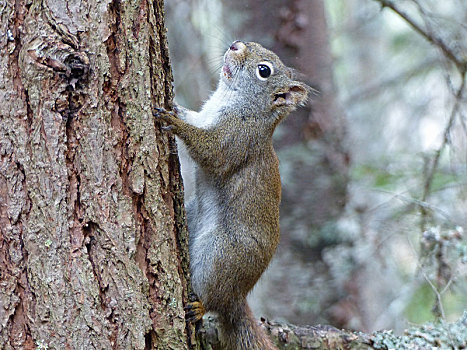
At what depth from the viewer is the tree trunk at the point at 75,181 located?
75.2 inches

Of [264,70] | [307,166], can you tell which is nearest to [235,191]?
[264,70]

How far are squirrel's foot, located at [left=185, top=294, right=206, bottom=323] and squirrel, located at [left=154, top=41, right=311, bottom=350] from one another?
2 centimetres

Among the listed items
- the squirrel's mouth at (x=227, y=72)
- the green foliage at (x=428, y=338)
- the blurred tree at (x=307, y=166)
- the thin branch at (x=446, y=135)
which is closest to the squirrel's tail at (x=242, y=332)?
the green foliage at (x=428, y=338)

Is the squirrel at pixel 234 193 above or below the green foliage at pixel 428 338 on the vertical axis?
above

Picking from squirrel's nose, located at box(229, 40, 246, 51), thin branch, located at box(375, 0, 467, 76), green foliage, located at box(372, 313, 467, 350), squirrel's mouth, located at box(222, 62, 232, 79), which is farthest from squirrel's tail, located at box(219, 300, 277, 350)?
thin branch, located at box(375, 0, 467, 76)

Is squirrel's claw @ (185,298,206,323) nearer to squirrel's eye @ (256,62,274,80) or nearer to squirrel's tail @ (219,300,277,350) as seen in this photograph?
squirrel's tail @ (219,300,277,350)

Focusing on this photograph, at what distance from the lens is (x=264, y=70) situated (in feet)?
11.0

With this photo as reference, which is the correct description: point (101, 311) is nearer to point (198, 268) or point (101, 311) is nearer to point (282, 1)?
point (198, 268)

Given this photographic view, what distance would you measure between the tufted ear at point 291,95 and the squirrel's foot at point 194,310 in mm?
1261

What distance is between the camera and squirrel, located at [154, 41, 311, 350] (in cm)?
285

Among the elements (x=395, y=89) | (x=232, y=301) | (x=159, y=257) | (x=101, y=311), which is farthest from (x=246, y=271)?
(x=395, y=89)

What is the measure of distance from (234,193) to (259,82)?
74 centimetres

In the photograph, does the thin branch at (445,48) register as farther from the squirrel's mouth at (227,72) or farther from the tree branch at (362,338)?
the tree branch at (362,338)

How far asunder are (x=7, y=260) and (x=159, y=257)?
52 cm
